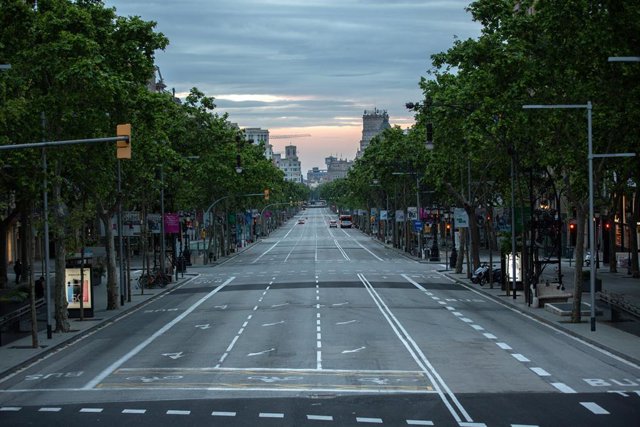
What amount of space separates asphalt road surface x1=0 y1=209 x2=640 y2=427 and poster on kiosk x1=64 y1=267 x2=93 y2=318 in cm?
237

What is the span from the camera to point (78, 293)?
47.0m

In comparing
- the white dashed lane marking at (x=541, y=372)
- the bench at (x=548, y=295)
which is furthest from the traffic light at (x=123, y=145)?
the bench at (x=548, y=295)

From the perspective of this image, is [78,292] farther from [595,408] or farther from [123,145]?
[595,408]

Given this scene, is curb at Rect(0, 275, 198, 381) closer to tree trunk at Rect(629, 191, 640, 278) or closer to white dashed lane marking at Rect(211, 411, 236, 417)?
white dashed lane marking at Rect(211, 411, 236, 417)

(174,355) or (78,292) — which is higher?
(78,292)

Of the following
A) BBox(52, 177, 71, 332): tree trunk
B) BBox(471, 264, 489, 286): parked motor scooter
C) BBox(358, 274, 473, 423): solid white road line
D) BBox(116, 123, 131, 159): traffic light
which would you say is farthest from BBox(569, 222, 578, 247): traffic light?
BBox(116, 123, 131, 159): traffic light

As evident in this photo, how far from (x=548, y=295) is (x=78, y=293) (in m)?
21.9

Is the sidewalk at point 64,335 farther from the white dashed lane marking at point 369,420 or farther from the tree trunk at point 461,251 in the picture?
the tree trunk at point 461,251

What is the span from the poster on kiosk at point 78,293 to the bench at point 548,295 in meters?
20.8

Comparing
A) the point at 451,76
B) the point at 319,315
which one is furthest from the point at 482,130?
the point at 451,76

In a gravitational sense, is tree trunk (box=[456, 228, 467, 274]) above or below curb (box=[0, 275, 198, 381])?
above

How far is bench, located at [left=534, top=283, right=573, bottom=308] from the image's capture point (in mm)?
48719

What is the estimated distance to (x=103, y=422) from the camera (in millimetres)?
21438

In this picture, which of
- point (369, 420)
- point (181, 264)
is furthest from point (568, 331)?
point (181, 264)
